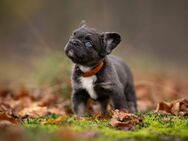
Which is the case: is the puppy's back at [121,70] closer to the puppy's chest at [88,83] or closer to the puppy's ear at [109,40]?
the puppy's ear at [109,40]

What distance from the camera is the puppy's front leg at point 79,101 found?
855 cm

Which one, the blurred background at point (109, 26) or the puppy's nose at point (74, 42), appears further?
the blurred background at point (109, 26)

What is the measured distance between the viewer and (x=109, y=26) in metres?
19.8

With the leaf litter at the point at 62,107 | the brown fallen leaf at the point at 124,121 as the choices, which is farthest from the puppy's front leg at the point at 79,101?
the brown fallen leaf at the point at 124,121

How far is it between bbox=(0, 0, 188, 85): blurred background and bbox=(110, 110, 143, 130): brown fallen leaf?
30.5 feet

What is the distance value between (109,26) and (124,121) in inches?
516

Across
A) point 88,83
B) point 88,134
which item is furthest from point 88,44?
point 88,134

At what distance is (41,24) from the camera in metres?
20.2

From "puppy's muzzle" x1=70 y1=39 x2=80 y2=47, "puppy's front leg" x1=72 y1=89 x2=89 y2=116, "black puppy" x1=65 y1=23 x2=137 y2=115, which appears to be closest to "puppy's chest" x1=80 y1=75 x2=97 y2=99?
Result: "black puppy" x1=65 y1=23 x2=137 y2=115

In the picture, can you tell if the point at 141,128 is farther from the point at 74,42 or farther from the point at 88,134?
the point at 74,42

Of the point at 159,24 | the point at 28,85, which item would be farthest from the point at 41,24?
the point at 28,85

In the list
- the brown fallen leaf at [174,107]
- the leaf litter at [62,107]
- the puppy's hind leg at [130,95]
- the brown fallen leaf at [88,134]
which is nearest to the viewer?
the brown fallen leaf at [88,134]

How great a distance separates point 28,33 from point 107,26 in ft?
8.62

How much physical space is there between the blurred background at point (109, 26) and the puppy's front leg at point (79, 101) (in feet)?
25.2
